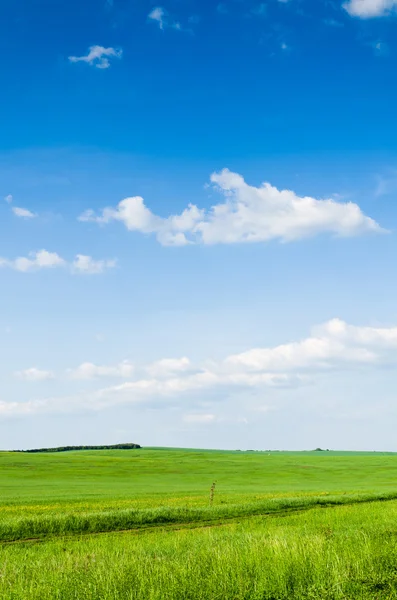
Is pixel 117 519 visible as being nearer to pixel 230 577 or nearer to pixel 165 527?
pixel 165 527

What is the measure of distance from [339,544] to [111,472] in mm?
76789

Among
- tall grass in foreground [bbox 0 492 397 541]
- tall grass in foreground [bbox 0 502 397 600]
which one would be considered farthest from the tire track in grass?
tall grass in foreground [bbox 0 502 397 600]

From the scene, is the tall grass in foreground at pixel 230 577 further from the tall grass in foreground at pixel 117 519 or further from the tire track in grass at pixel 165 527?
the tall grass in foreground at pixel 117 519

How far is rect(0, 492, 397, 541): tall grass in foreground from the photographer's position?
854 inches

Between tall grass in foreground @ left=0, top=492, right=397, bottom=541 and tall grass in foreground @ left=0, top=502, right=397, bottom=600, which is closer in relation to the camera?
tall grass in foreground @ left=0, top=502, right=397, bottom=600

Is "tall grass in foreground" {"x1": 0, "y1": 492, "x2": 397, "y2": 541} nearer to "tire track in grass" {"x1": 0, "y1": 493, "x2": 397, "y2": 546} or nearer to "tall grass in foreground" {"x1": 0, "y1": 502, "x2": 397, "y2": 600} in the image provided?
"tire track in grass" {"x1": 0, "y1": 493, "x2": 397, "y2": 546}

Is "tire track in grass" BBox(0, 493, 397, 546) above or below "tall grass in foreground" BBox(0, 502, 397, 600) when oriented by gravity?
below

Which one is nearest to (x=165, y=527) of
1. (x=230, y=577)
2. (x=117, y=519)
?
(x=117, y=519)

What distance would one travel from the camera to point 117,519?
78.8 feet

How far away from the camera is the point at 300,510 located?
3006cm

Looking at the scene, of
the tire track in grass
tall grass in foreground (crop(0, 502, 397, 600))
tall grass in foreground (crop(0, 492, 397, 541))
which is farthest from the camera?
tall grass in foreground (crop(0, 492, 397, 541))

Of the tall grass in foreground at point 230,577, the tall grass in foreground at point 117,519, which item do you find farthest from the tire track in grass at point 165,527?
the tall grass in foreground at point 230,577

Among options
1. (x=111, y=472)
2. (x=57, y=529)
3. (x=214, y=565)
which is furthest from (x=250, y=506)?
(x=111, y=472)

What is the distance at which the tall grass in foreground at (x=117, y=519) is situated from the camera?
21.7 metres
